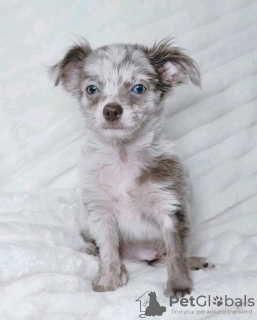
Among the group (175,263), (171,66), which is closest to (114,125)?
(171,66)

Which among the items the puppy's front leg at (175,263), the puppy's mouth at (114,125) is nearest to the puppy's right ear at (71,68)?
the puppy's mouth at (114,125)

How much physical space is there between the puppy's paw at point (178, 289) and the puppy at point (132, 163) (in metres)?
0.02

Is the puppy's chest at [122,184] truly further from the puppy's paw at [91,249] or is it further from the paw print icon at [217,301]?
the paw print icon at [217,301]

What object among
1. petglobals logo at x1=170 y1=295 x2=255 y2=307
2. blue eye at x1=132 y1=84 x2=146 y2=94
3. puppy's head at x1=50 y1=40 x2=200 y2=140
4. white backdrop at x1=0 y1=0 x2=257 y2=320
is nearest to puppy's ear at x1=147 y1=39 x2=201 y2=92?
puppy's head at x1=50 y1=40 x2=200 y2=140

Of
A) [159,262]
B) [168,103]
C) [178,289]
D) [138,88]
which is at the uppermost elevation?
[138,88]

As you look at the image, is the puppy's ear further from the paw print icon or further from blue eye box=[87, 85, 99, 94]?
the paw print icon

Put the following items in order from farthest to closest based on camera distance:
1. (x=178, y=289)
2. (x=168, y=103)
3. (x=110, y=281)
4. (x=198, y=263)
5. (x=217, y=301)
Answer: (x=168, y=103), (x=198, y=263), (x=110, y=281), (x=178, y=289), (x=217, y=301)

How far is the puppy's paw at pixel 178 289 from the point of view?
7.88 feet

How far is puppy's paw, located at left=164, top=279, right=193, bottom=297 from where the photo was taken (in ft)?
7.88

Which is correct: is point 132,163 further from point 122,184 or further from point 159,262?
point 159,262

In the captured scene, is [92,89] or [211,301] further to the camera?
[92,89]

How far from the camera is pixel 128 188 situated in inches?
104

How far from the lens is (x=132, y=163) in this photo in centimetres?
268

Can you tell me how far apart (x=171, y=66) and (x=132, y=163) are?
51cm
